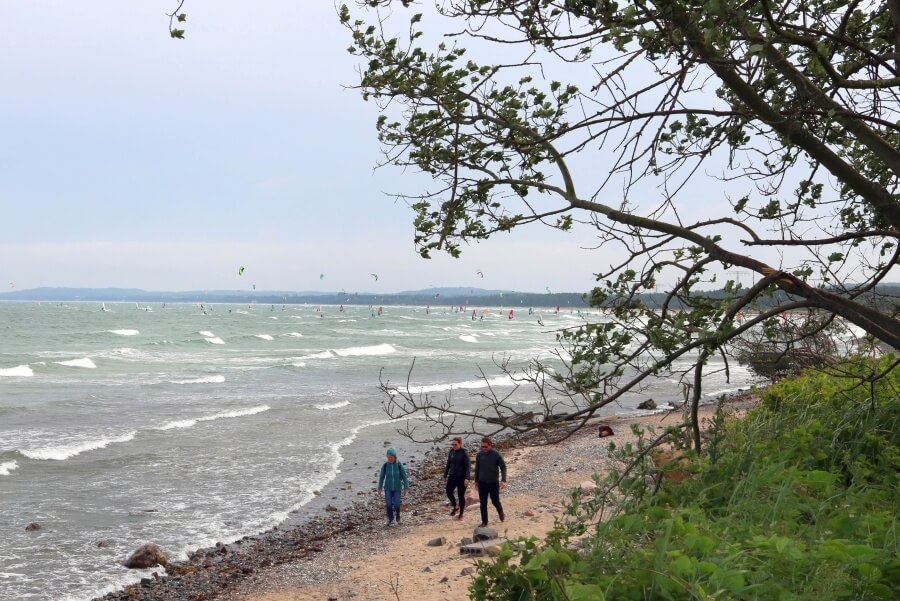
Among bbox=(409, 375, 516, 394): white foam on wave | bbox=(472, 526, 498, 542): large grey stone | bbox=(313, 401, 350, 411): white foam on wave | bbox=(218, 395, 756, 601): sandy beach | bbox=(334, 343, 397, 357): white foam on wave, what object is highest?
bbox=(472, 526, 498, 542): large grey stone

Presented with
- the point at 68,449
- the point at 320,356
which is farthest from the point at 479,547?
the point at 320,356

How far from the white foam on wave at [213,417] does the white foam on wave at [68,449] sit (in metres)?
2.36

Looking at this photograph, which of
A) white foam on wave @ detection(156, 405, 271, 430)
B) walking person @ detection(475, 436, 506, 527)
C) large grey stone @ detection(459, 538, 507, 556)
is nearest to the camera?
large grey stone @ detection(459, 538, 507, 556)

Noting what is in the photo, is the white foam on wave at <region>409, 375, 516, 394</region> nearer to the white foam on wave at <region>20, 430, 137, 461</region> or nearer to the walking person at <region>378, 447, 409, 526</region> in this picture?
the white foam on wave at <region>20, 430, 137, 461</region>

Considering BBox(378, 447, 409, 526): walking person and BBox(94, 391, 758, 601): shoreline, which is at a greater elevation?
BBox(378, 447, 409, 526): walking person

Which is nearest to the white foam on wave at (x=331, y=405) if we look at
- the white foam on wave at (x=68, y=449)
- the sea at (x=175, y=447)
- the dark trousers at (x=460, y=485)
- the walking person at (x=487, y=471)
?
the sea at (x=175, y=447)

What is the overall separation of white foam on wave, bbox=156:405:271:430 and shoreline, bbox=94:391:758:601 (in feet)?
31.2

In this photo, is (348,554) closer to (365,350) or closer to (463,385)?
(463,385)

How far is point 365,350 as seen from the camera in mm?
61250

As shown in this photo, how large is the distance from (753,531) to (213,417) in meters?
25.1

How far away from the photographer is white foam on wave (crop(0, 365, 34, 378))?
133ft

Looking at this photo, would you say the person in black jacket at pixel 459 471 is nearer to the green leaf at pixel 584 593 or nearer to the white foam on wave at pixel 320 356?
the green leaf at pixel 584 593

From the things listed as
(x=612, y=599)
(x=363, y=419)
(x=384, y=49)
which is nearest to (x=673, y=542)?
(x=612, y=599)

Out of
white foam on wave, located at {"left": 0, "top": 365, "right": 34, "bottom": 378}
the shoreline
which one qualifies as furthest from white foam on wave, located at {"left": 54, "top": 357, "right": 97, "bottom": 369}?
the shoreline
